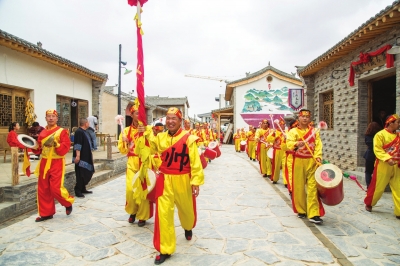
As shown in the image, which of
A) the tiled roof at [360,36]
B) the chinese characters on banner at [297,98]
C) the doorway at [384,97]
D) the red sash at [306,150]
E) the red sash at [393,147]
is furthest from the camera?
the chinese characters on banner at [297,98]

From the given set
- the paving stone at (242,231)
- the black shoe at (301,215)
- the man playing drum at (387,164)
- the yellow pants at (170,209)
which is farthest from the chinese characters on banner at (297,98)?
the yellow pants at (170,209)

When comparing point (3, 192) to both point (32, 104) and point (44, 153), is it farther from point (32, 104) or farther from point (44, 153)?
point (32, 104)

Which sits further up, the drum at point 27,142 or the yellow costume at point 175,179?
the drum at point 27,142

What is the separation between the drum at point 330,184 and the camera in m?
4.58

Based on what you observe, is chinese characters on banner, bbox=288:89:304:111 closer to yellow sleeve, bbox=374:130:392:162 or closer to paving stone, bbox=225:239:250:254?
yellow sleeve, bbox=374:130:392:162

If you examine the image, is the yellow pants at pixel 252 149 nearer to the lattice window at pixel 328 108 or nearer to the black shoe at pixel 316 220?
the lattice window at pixel 328 108

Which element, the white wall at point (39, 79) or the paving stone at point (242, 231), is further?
the white wall at point (39, 79)

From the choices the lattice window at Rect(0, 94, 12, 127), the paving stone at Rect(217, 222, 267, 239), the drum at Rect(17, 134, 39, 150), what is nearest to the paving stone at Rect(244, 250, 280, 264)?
the paving stone at Rect(217, 222, 267, 239)

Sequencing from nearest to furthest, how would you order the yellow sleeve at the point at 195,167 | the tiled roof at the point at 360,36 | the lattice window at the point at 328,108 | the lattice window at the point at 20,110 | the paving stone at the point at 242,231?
the yellow sleeve at the point at 195,167, the paving stone at the point at 242,231, the tiled roof at the point at 360,36, the lattice window at the point at 20,110, the lattice window at the point at 328,108

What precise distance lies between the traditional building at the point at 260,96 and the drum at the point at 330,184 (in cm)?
2492

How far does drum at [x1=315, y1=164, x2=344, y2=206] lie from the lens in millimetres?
4578

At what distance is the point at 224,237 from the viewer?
171 inches

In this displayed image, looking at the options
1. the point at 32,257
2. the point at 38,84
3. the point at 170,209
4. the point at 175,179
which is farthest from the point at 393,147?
the point at 38,84

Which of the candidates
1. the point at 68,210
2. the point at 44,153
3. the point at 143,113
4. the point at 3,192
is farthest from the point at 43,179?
the point at 143,113
